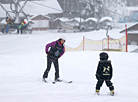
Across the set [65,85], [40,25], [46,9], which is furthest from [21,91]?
[46,9]

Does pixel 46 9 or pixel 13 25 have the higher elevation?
pixel 46 9

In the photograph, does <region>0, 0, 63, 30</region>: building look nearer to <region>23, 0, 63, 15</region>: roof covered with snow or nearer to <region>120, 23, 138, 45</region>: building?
<region>23, 0, 63, 15</region>: roof covered with snow

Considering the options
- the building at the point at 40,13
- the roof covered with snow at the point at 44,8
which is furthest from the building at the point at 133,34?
the roof covered with snow at the point at 44,8

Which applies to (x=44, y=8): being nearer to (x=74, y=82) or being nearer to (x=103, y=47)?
(x=103, y=47)

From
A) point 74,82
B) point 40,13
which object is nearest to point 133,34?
point 74,82

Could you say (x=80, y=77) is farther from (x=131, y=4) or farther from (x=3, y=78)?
(x=131, y=4)

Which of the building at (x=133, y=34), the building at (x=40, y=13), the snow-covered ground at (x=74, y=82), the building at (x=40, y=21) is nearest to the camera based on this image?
the snow-covered ground at (x=74, y=82)

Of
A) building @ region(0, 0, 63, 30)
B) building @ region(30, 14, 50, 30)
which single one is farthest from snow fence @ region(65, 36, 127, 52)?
building @ region(30, 14, 50, 30)

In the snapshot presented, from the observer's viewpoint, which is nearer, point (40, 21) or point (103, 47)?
point (103, 47)

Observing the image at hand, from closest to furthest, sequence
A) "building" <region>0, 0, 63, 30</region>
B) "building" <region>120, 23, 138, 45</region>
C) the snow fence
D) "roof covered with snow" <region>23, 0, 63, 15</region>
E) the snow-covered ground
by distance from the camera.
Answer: the snow-covered ground < the snow fence < "building" <region>120, 23, 138, 45</region> < "building" <region>0, 0, 63, 30</region> < "roof covered with snow" <region>23, 0, 63, 15</region>

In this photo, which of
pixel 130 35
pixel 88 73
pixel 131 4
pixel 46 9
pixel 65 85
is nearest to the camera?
pixel 65 85

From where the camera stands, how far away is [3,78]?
9.41 metres

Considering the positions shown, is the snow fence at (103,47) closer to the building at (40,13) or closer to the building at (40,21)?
the building at (40,13)

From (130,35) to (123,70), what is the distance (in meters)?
16.1
